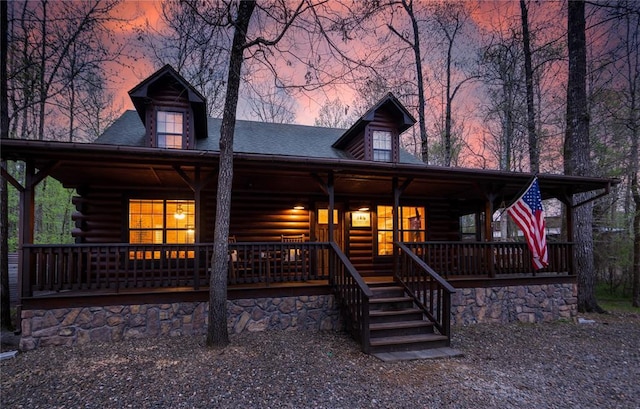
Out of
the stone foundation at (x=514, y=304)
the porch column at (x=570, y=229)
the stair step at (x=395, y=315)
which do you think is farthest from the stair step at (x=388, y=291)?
the porch column at (x=570, y=229)

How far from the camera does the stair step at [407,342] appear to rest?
5.32 metres

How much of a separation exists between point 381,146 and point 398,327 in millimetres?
5559

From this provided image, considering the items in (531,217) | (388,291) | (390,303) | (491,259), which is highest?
(531,217)

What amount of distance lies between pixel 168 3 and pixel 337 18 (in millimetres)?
3024

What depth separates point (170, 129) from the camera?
8391 millimetres

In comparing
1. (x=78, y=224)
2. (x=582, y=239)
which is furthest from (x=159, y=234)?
(x=582, y=239)

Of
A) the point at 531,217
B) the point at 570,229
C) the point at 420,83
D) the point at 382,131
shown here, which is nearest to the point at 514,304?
the point at 531,217

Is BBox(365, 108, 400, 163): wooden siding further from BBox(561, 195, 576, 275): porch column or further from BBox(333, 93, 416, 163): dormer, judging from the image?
BBox(561, 195, 576, 275): porch column

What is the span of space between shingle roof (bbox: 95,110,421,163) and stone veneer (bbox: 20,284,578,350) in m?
3.98

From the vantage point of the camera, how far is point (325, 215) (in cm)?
966

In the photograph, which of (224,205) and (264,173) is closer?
(224,205)

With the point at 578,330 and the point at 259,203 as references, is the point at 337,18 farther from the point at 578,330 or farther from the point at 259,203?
the point at 578,330

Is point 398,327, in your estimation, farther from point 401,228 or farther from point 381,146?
point 381,146

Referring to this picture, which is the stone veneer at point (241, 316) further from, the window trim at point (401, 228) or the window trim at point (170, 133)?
the window trim at point (170, 133)
